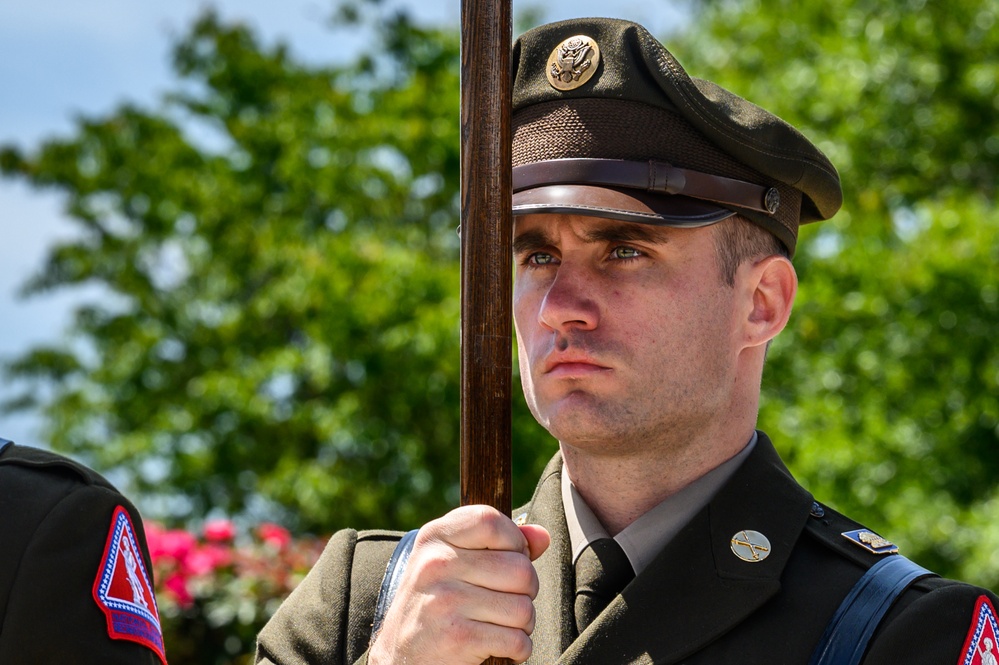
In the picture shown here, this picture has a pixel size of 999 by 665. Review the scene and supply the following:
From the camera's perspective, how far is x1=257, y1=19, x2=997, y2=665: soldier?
2.29m

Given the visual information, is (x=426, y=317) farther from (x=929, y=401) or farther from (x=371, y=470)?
(x=929, y=401)

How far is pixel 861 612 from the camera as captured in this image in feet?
7.38

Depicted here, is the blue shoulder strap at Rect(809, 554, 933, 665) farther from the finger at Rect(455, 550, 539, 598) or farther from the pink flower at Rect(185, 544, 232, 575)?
the pink flower at Rect(185, 544, 232, 575)

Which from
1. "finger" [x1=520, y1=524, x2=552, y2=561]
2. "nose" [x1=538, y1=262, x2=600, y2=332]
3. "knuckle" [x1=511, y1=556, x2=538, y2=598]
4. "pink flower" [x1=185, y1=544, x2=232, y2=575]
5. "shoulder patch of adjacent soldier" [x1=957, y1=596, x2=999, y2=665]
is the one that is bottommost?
"pink flower" [x1=185, y1=544, x2=232, y2=575]

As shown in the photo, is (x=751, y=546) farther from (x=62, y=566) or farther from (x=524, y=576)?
(x=62, y=566)

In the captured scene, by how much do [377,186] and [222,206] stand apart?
139 centimetres

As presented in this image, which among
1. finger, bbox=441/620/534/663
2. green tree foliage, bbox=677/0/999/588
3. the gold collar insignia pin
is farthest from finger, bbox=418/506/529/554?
green tree foliage, bbox=677/0/999/588

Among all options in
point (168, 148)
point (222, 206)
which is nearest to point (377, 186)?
point (222, 206)

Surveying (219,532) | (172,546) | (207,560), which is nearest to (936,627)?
(207,560)

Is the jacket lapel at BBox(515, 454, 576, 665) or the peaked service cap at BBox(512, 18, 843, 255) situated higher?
the peaked service cap at BBox(512, 18, 843, 255)

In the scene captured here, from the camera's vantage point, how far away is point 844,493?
7504 mm

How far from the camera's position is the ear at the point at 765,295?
2539 millimetres

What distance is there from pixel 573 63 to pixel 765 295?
574 mm

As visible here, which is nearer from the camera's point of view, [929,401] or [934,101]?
[929,401]
